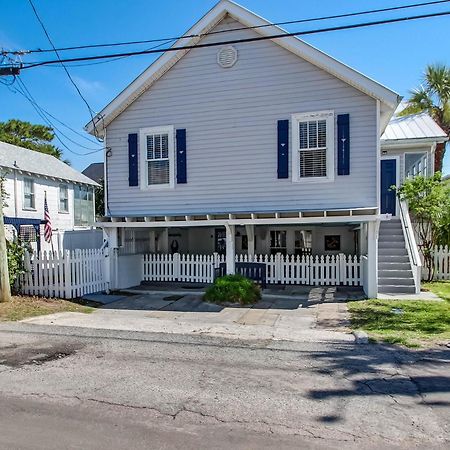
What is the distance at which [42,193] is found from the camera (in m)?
22.6

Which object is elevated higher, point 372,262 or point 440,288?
point 372,262

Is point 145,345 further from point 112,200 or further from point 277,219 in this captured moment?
point 112,200

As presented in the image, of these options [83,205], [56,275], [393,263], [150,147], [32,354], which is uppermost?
[150,147]

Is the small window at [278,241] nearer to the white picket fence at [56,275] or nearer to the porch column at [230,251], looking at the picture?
the porch column at [230,251]

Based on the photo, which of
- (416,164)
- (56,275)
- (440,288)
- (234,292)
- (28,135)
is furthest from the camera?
(28,135)

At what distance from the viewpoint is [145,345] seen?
7039 millimetres

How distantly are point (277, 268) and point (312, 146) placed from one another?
4348 millimetres

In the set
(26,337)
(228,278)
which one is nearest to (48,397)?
(26,337)

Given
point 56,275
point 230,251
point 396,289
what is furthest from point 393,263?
point 56,275

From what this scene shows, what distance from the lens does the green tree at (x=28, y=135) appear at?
121 feet

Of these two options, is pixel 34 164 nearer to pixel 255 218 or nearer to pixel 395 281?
pixel 255 218

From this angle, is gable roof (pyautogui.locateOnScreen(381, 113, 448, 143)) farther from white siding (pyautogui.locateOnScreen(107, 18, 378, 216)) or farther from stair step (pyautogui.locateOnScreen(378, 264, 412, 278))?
stair step (pyautogui.locateOnScreen(378, 264, 412, 278))

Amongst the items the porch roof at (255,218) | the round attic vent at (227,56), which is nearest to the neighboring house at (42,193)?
the porch roof at (255,218)

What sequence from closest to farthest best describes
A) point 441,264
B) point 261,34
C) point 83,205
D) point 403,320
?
point 403,320 < point 261,34 < point 441,264 < point 83,205
